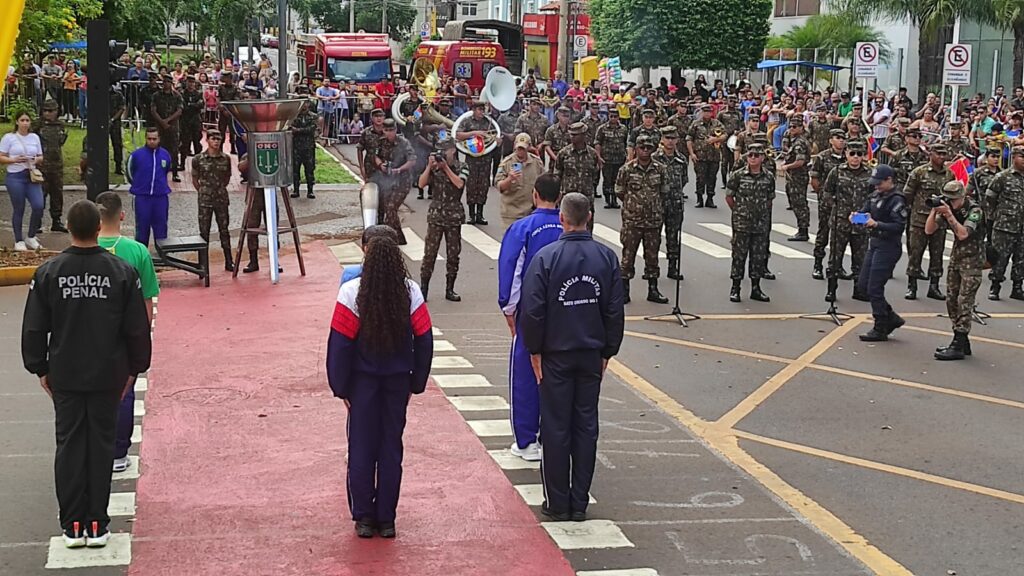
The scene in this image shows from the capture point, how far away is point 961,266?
12.9 meters

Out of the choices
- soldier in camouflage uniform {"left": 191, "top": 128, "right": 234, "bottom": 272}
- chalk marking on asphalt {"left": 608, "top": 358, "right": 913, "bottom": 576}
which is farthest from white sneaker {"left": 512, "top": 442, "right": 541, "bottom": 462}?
soldier in camouflage uniform {"left": 191, "top": 128, "right": 234, "bottom": 272}

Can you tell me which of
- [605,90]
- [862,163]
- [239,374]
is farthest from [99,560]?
[605,90]

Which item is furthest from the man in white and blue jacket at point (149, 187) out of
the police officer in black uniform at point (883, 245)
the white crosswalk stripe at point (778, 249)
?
the police officer in black uniform at point (883, 245)

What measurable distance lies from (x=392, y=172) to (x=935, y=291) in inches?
291

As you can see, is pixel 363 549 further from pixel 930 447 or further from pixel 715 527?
pixel 930 447

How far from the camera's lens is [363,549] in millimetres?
7199

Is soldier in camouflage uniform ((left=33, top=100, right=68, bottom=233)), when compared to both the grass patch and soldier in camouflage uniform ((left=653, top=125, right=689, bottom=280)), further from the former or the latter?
soldier in camouflage uniform ((left=653, top=125, right=689, bottom=280))

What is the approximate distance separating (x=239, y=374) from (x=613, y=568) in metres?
5.44

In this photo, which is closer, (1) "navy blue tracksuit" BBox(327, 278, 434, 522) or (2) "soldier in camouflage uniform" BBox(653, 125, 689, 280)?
(1) "navy blue tracksuit" BBox(327, 278, 434, 522)

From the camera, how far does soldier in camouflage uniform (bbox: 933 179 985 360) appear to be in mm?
12773

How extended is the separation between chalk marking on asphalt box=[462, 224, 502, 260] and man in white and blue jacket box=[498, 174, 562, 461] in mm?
9604

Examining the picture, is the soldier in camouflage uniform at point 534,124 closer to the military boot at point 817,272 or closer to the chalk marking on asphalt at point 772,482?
the military boot at point 817,272

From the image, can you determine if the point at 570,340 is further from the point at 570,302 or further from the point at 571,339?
the point at 570,302

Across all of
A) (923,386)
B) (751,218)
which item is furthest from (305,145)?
(923,386)
